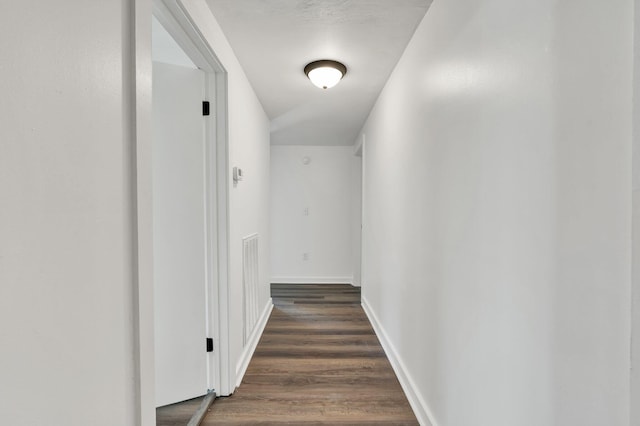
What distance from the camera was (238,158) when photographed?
2215mm

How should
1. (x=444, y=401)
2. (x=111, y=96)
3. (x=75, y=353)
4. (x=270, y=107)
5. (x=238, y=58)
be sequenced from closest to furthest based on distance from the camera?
(x=75, y=353) → (x=111, y=96) → (x=444, y=401) → (x=238, y=58) → (x=270, y=107)

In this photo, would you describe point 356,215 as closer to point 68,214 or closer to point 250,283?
point 250,283

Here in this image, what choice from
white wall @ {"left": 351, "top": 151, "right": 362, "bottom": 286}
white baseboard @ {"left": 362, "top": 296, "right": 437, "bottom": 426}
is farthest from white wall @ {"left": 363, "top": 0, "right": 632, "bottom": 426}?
white wall @ {"left": 351, "top": 151, "right": 362, "bottom": 286}

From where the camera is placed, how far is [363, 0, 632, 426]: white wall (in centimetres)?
63

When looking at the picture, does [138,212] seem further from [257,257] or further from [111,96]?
[257,257]

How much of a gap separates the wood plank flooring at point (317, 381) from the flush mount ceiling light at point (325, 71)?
209 centimetres

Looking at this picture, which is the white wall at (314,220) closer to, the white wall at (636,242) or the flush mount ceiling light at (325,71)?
the flush mount ceiling light at (325,71)

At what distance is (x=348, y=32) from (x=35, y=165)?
174 centimetres

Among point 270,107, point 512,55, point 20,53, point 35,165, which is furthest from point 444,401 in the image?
point 270,107

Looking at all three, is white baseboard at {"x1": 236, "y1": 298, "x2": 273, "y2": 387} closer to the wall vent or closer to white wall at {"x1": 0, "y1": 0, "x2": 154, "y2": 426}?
the wall vent

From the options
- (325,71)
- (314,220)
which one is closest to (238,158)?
(325,71)

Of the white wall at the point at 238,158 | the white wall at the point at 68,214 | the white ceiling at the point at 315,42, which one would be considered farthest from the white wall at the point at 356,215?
the white wall at the point at 68,214

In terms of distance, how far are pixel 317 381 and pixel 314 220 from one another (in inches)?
119

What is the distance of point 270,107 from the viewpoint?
3219mm
